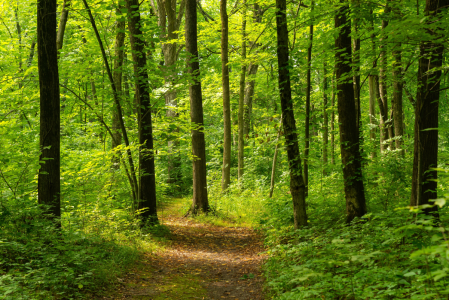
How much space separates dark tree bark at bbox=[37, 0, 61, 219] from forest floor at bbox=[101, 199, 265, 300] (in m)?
2.01

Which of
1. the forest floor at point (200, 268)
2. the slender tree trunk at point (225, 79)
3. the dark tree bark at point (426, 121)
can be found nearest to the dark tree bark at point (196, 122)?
the forest floor at point (200, 268)

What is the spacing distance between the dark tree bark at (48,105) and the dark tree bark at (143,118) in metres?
2.27

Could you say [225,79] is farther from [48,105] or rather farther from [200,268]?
[200,268]

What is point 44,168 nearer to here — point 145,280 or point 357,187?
point 145,280

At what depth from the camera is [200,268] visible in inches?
267

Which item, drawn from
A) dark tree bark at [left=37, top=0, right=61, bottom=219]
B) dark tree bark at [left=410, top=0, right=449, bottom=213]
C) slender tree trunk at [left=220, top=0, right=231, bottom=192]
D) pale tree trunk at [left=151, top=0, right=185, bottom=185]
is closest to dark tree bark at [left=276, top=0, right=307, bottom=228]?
dark tree bark at [left=410, top=0, right=449, bottom=213]

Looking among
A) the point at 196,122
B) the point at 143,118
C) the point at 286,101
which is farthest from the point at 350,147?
the point at 196,122

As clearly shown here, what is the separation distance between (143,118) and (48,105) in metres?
2.99

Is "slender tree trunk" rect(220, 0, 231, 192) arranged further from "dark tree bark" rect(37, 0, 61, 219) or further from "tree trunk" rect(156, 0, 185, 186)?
"dark tree bark" rect(37, 0, 61, 219)

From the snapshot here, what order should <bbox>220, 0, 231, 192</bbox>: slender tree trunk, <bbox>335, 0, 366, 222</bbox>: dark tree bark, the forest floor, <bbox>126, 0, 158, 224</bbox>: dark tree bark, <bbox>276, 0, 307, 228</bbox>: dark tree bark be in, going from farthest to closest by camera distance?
<bbox>220, 0, 231, 192</bbox>: slender tree trunk, <bbox>126, 0, 158, 224</bbox>: dark tree bark, <bbox>335, 0, 366, 222</bbox>: dark tree bark, <bbox>276, 0, 307, 228</bbox>: dark tree bark, the forest floor

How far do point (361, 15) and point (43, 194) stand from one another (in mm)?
6174

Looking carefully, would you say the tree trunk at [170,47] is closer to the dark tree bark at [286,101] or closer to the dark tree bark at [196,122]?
the dark tree bark at [196,122]

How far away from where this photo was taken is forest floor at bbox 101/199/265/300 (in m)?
5.23

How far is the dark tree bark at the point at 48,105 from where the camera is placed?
5.91 m
